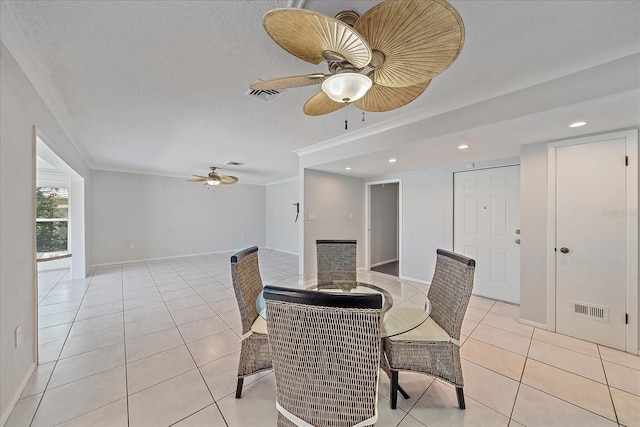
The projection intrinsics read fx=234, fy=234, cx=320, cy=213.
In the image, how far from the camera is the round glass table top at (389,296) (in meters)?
1.54

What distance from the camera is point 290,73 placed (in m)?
1.79

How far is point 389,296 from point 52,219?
7.01 m

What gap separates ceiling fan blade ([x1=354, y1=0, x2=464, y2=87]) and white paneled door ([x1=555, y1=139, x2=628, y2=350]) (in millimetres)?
2433

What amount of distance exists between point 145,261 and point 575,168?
8.07 metres

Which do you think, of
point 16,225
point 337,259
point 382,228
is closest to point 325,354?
point 337,259

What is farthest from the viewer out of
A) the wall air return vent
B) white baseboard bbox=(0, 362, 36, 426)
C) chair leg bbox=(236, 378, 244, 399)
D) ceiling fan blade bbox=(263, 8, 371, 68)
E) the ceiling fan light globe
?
the wall air return vent

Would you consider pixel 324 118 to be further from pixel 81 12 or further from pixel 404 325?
pixel 404 325

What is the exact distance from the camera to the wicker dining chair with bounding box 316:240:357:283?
2635mm

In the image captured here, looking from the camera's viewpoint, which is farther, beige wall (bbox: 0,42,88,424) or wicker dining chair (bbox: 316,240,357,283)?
wicker dining chair (bbox: 316,240,357,283)

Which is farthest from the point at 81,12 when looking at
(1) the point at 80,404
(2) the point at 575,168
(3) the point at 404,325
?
(2) the point at 575,168

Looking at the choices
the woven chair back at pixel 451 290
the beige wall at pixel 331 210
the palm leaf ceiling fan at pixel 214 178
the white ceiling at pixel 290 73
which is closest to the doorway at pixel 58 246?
the white ceiling at pixel 290 73

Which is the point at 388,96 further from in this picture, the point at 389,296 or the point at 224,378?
the point at 224,378

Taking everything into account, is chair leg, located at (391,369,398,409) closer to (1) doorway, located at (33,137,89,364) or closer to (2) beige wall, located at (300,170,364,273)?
(2) beige wall, located at (300,170,364,273)

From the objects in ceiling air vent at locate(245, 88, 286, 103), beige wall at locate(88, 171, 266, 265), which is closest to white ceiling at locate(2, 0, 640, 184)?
ceiling air vent at locate(245, 88, 286, 103)
